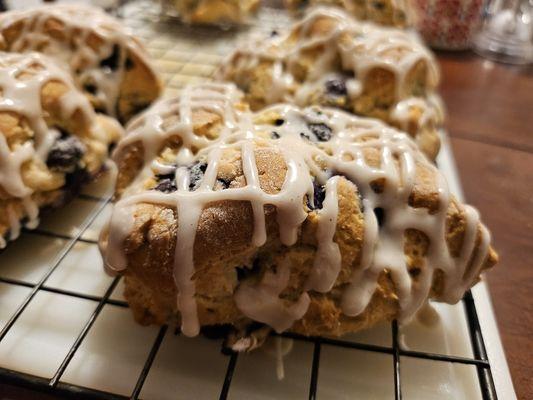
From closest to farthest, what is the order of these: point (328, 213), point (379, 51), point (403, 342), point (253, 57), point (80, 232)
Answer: point (328, 213) < point (403, 342) < point (80, 232) < point (379, 51) < point (253, 57)

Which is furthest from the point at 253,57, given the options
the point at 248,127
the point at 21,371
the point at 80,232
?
the point at 21,371

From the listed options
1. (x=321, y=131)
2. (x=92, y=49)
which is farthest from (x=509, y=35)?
(x=92, y=49)

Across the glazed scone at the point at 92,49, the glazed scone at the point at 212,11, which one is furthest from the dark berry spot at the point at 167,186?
the glazed scone at the point at 212,11

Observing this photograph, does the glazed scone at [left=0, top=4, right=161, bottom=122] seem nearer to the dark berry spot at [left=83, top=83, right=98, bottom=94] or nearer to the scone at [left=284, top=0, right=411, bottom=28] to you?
the dark berry spot at [left=83, top=83, right=98, bottom=94]

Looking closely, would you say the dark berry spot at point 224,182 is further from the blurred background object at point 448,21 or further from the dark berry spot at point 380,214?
the blurred background object at point 448,21

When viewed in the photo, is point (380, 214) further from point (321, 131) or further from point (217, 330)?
point (217, 330)

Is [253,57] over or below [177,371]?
over

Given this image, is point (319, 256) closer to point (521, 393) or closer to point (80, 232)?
point (521, 393)
